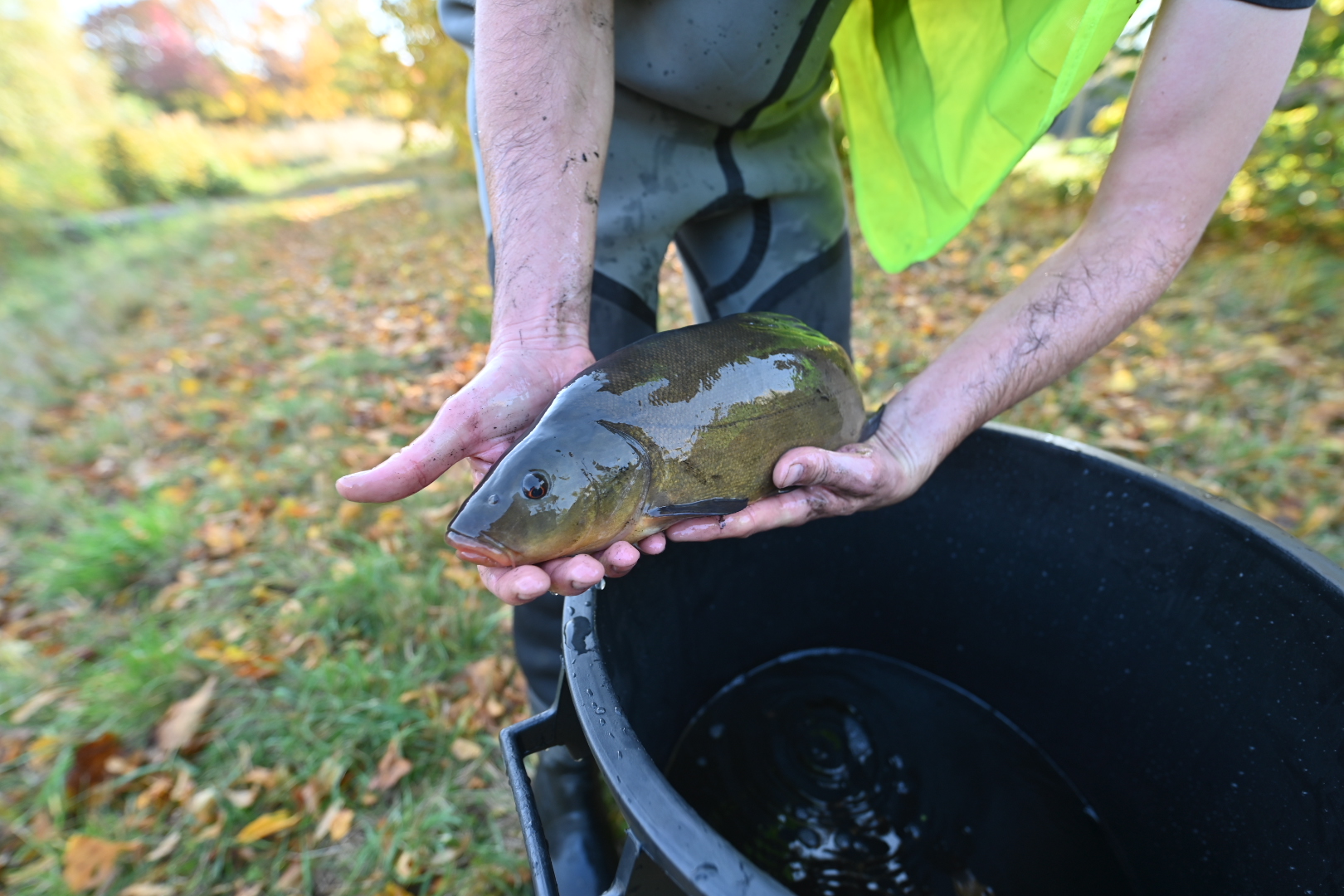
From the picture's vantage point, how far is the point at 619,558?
1.34m

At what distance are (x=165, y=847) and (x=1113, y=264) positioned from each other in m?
3.12

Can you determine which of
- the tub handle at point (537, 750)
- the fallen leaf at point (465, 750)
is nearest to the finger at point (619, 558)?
the tub handle at point (537, 750)

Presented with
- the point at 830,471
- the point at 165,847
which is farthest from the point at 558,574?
the point at 165,847

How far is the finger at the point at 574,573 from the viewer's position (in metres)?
1.23

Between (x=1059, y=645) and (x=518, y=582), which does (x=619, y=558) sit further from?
(x=1059, y=645)

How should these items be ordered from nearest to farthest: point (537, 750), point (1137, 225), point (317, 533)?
1. point (537, 750)
2. point (1137, 225)
3. point (317, 533)

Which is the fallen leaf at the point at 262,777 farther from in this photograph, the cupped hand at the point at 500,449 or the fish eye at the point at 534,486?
the fish eye at the point at 534,486

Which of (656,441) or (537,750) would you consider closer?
(537,750)

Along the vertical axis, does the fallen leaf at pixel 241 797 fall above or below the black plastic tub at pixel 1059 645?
below

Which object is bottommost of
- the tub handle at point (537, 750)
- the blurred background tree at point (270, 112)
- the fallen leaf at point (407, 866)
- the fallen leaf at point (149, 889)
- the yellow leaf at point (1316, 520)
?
the fallen leaf at point (149, 889)

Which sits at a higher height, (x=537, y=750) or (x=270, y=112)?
(x=270, y=112)

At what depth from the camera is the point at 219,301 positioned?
6.68 meters

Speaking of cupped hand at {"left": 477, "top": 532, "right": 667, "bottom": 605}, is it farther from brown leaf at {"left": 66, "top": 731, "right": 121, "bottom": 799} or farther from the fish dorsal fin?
brown leaf at {"left": 66, "top": 731, "right": 121, "bottom": 799}

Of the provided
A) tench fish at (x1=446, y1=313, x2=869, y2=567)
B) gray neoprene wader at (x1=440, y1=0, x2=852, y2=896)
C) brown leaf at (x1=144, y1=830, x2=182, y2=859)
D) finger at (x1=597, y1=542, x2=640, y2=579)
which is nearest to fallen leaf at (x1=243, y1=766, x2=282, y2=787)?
brown leaf at (x1=144, y1=830, x2=182, y2=859)
